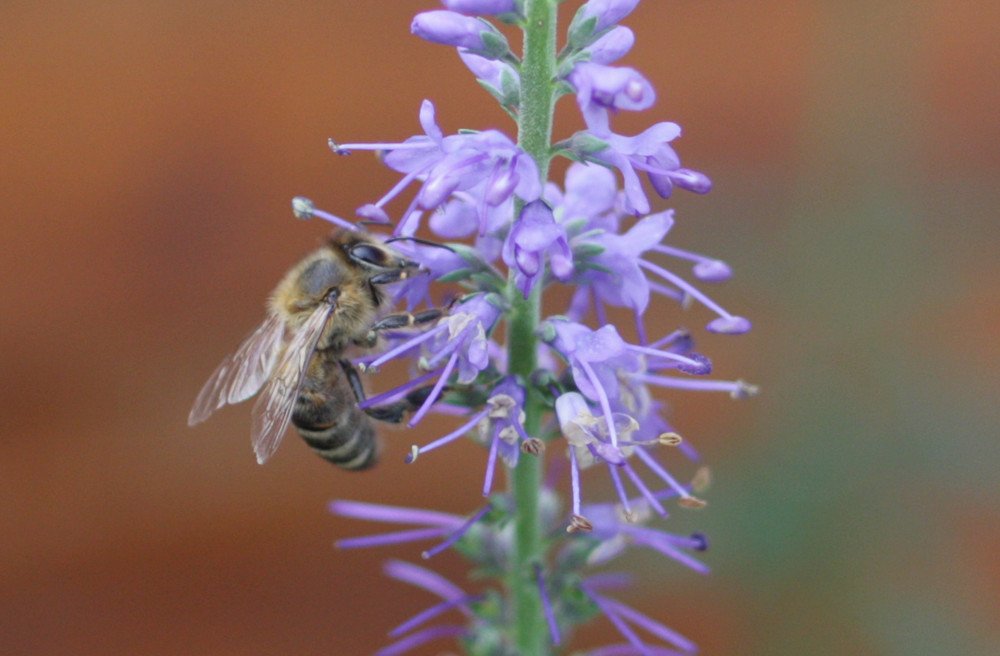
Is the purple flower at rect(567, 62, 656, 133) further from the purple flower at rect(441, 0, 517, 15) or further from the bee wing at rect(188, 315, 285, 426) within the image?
the bee wing at rect(188, 315, 285, 426)

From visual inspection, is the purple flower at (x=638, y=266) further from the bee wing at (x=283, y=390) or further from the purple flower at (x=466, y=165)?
the bee wing at (x=283, y=390)

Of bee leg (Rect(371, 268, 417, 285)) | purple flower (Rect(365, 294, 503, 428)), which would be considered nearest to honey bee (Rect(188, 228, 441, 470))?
bee leg (Rect(371, 268, 417, 285))

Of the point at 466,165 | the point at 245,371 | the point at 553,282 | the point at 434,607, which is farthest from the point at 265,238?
the point at 466,165

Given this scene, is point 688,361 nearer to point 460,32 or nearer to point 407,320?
point 407,320

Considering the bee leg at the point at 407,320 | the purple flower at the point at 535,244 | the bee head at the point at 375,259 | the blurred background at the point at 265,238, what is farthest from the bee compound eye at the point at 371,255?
the blurred background at the point at 265,238

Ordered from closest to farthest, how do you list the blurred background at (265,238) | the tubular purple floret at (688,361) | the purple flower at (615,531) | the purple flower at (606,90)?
the purple flower at (606,90)
the tubular purple floret at (688,361)
the purple flower at (615,531)
the blurred background at (265,238)

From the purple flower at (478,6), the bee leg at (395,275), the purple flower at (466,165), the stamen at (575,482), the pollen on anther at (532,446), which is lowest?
the stamen at (575,482)

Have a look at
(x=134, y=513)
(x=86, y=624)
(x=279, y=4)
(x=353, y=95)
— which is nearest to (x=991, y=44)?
(x=353, y=95)
